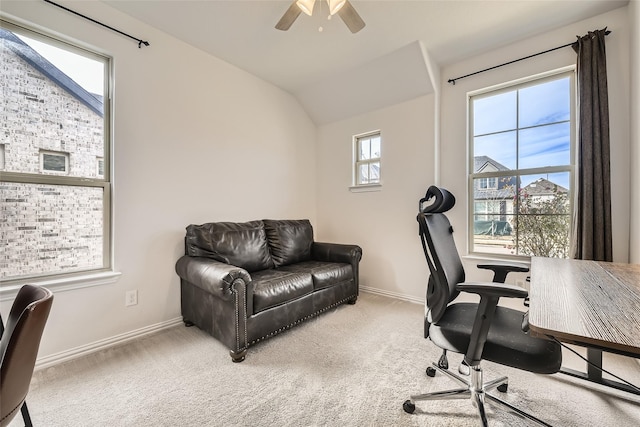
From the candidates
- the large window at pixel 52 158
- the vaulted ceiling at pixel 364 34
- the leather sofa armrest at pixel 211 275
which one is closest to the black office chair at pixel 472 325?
the leather sofa armrest at pixel 211 275

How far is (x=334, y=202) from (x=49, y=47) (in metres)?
3.10

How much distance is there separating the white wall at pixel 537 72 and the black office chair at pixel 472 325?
1.44 meters

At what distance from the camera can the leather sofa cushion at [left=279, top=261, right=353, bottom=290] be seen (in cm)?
247

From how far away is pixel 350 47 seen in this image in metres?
2.67

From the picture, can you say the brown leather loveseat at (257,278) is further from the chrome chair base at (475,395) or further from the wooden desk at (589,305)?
the wooden desk at (589,305)

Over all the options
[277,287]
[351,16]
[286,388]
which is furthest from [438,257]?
[351,16]

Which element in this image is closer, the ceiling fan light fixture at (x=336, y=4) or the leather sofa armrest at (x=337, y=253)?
the ceiling fan light fixture at (x=336, y=4)

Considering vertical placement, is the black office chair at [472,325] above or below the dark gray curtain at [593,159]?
below

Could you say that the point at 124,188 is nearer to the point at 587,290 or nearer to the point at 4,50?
the point at 4,50

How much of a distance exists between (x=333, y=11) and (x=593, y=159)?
7.75 feet

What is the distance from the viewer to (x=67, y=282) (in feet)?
6.11

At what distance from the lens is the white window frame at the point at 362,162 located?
3.39m

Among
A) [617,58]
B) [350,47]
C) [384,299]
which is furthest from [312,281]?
[617,58]

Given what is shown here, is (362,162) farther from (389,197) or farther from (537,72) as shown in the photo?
(537,72)
